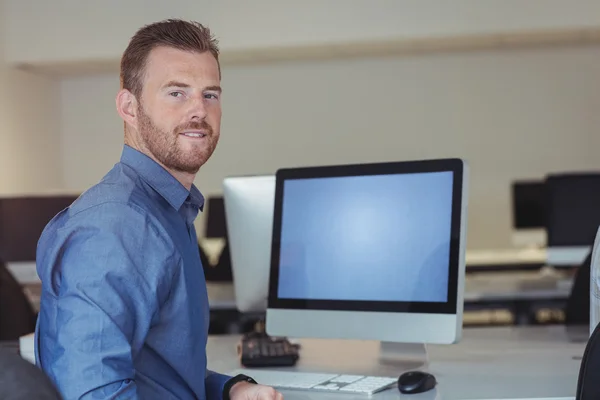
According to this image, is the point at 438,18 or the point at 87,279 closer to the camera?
the point at 87,279

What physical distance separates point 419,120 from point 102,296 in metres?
7.07

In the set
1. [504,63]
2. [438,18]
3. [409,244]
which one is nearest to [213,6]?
[438,18]

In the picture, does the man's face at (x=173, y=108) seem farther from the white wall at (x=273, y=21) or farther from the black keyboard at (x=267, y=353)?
the white wall at (x=273, y=21)

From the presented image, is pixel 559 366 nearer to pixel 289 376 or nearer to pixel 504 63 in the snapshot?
pixel 289 376

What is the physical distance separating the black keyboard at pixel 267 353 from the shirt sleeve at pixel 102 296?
3.11ft

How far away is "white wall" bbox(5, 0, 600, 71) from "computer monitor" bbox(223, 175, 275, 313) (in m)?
4.11

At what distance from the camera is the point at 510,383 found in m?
2.07

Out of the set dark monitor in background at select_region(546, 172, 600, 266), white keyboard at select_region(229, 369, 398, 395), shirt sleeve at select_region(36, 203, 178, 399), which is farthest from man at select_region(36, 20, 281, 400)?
dark monitor in background at select_region(546, 172, 600, 266)

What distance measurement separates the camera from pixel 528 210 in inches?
290

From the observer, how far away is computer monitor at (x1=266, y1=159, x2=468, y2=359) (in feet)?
7.29

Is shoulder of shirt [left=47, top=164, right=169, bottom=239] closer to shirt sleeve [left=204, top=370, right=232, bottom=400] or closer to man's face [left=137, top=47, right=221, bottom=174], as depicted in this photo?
man's face [left=137, top=47, right=221, bottom=174]

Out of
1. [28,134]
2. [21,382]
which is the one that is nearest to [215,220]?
[28,134]

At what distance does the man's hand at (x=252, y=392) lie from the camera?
1746 millimetres

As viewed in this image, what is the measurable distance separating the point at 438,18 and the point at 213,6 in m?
1.74
